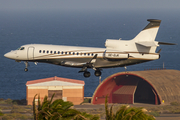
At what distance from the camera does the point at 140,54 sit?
6397 cm

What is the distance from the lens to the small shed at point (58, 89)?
111 m

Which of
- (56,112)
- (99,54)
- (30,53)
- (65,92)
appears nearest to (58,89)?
(65,92)

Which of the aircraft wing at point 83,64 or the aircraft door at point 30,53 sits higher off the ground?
the aircraft door at point 30,53

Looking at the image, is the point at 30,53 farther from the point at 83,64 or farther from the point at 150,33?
the point at 150,33

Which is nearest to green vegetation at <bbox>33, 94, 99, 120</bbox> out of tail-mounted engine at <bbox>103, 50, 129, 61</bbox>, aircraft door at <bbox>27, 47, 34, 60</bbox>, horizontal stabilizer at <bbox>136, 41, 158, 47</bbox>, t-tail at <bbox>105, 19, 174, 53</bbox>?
tail-mounted engine at <bbox>103, 50, 129, 61</bbox>

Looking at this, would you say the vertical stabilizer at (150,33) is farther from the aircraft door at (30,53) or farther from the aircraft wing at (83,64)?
the aircraft door at (30,53)

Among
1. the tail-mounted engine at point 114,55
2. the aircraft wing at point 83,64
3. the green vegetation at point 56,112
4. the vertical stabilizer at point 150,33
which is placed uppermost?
the vertical stabilizer at point 150,33

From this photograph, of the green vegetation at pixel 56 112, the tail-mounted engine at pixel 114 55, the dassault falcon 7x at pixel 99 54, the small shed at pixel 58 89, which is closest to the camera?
the green vegetation at pixel 56 112

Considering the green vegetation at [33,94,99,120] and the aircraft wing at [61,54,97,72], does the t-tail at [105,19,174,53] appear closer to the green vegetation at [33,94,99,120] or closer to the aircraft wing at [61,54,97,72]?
the aircraft wing at [61,54,97,72]

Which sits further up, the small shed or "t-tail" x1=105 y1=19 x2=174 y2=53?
"t-tail" x1=105 y1=19 x2=174 y2=53

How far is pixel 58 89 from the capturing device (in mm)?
112562

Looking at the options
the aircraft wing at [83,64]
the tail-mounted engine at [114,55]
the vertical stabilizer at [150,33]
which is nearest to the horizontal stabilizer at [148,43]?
the vertical stabilizer at [150,33]

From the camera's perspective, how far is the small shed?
110875 millimetres

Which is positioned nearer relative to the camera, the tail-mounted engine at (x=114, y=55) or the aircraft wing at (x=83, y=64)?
the tail-mounted engine at (x=114, y=55)
